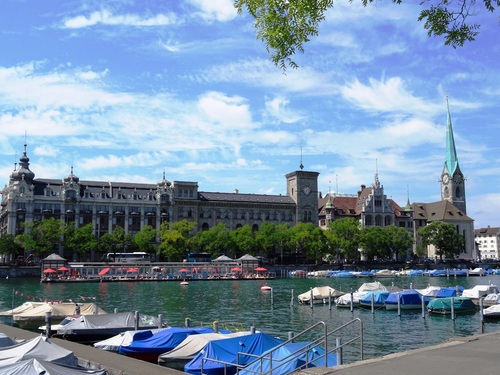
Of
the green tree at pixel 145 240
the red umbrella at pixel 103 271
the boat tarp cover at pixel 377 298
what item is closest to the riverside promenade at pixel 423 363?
the boat tarp cover at pixel 377 298

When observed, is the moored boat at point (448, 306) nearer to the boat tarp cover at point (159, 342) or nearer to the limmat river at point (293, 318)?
the limmat river at point (293, 318)

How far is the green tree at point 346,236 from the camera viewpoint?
150125 mm

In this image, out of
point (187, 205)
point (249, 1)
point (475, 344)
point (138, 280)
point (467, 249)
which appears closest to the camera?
point (249, 1)

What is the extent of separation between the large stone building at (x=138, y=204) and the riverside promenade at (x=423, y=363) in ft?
396

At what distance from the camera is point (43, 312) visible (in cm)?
4238

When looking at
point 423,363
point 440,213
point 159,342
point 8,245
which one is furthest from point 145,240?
point 423,363

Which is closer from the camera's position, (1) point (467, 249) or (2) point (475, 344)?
(2) point (475, 344)

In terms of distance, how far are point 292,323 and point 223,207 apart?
11541 centimetres

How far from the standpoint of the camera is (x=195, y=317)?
50.0 m

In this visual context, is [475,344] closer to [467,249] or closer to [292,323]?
[292,323]

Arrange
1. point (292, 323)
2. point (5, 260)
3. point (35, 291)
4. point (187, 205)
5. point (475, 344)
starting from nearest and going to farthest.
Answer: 1. point (475, 344)
2. point (292, 323)
3. point (35, 291)
4. point (5, 260)
5. point (187, 205)

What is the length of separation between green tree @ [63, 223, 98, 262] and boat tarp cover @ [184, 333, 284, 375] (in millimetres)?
113014

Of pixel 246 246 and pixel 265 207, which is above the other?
pixel 265 207

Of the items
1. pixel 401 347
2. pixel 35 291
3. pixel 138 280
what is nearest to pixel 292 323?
pixel 401 347
